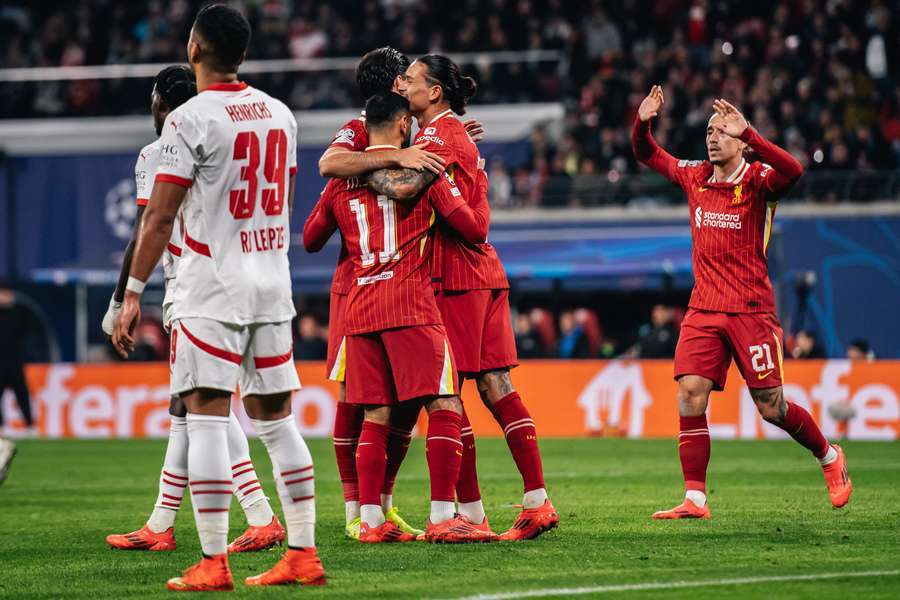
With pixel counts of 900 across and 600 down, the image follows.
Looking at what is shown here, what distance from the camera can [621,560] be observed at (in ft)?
20.8

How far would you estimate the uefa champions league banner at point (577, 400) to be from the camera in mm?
16734

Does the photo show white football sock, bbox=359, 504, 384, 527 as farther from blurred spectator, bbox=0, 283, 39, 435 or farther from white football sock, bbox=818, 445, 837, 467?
blurred spectator, bbox=0, 283, 39, 435

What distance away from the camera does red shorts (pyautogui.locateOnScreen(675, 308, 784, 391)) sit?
8.53 m

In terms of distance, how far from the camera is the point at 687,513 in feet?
26.6

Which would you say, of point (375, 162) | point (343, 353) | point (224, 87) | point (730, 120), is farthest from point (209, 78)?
point (730, 120)

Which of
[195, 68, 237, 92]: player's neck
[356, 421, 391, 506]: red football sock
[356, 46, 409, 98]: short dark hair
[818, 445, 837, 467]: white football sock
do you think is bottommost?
[818, 445, 837, 467]: white football sock

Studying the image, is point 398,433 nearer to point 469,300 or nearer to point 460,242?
point 469,300

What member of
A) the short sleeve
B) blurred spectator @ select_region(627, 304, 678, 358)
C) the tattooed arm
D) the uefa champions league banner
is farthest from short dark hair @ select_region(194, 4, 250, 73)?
blurred spectator @ select_region(627, 304, 678, 358)

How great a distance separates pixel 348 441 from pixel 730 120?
2855 mm

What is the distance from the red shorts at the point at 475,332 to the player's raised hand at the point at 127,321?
2077 mm

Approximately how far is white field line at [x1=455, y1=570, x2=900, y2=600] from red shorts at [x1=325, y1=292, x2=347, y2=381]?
240 centimetres

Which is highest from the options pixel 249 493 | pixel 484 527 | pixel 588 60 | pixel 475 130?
pixel 588 60

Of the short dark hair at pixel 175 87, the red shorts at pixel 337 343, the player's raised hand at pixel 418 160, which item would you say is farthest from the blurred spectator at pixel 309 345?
the player's raised hand at pixel 418 160

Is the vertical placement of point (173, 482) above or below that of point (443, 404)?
below
